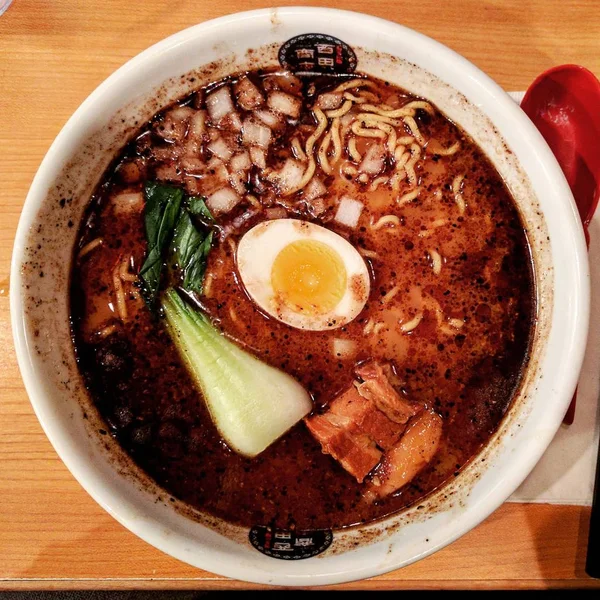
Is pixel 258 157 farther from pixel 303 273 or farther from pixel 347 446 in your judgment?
pixel 347 446

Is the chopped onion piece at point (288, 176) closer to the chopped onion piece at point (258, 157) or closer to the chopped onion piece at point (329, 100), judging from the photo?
the chopped onion piece at point (258, 157)

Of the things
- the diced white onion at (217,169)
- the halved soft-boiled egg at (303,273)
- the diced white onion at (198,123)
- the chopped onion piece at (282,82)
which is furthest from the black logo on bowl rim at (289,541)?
the chopped onion piece at (282,82)

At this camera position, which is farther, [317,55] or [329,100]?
[329,100]

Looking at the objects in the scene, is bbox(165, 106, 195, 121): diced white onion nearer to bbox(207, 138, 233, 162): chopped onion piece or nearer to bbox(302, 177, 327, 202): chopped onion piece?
bbox(207, 138, 233, 162): chopped onion piece

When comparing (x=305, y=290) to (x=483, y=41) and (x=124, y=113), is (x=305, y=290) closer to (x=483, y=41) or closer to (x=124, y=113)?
(x=124, y=113)

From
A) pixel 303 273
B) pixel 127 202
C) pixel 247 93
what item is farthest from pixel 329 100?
pixel 127 202

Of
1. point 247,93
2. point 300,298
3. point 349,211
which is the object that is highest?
point 247,93

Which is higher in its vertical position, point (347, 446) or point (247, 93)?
point (247, 93)

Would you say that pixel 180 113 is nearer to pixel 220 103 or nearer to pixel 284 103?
pixel 220 103
